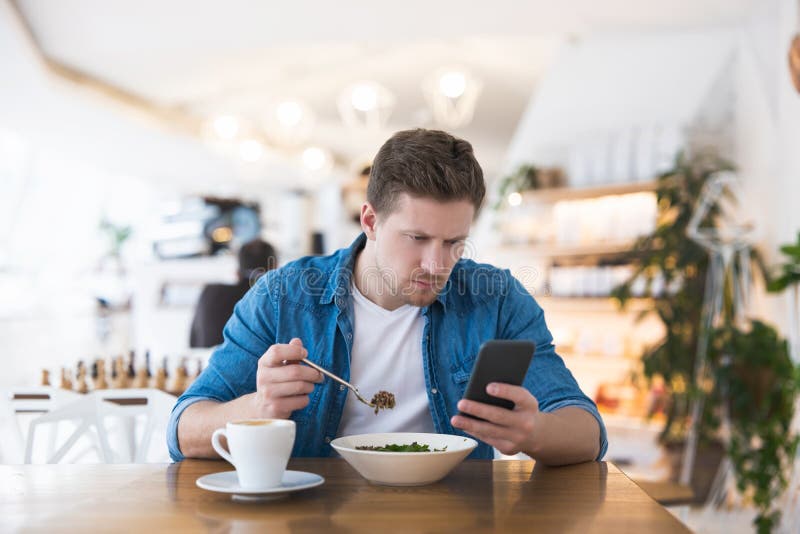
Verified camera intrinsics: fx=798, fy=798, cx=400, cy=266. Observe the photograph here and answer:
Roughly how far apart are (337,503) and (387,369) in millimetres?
557

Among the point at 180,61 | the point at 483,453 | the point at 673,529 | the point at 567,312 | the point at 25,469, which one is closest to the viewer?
the point at 673,529

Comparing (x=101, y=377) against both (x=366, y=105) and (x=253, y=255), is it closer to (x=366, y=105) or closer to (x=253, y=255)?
(x=253, y=255)

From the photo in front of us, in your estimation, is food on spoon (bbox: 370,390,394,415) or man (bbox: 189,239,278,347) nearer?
food on spoon (bbox: 370,390,394,415)

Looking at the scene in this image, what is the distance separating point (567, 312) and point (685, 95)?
150 centimetres

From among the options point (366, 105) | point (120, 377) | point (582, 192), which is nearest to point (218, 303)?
point (120, 377)

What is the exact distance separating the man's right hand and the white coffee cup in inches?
5.6

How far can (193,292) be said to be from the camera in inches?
190

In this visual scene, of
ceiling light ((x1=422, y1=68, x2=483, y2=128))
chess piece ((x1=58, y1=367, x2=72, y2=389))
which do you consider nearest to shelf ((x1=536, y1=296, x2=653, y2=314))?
ceiling light ((x1=422, y1=68, x2=483, y2=128))

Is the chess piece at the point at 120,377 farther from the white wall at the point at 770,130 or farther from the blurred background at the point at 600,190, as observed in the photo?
the white wall at the point at 770,130

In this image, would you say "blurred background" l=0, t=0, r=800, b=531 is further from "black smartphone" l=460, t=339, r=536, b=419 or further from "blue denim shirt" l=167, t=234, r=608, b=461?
"black smartphone" l=460, t=339, r=536, b=419

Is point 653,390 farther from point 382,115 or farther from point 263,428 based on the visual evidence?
point 382,115

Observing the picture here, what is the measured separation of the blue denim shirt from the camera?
149 cm

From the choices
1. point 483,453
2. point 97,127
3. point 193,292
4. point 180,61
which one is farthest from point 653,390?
point 97,127

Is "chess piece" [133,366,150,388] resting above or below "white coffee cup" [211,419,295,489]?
below
